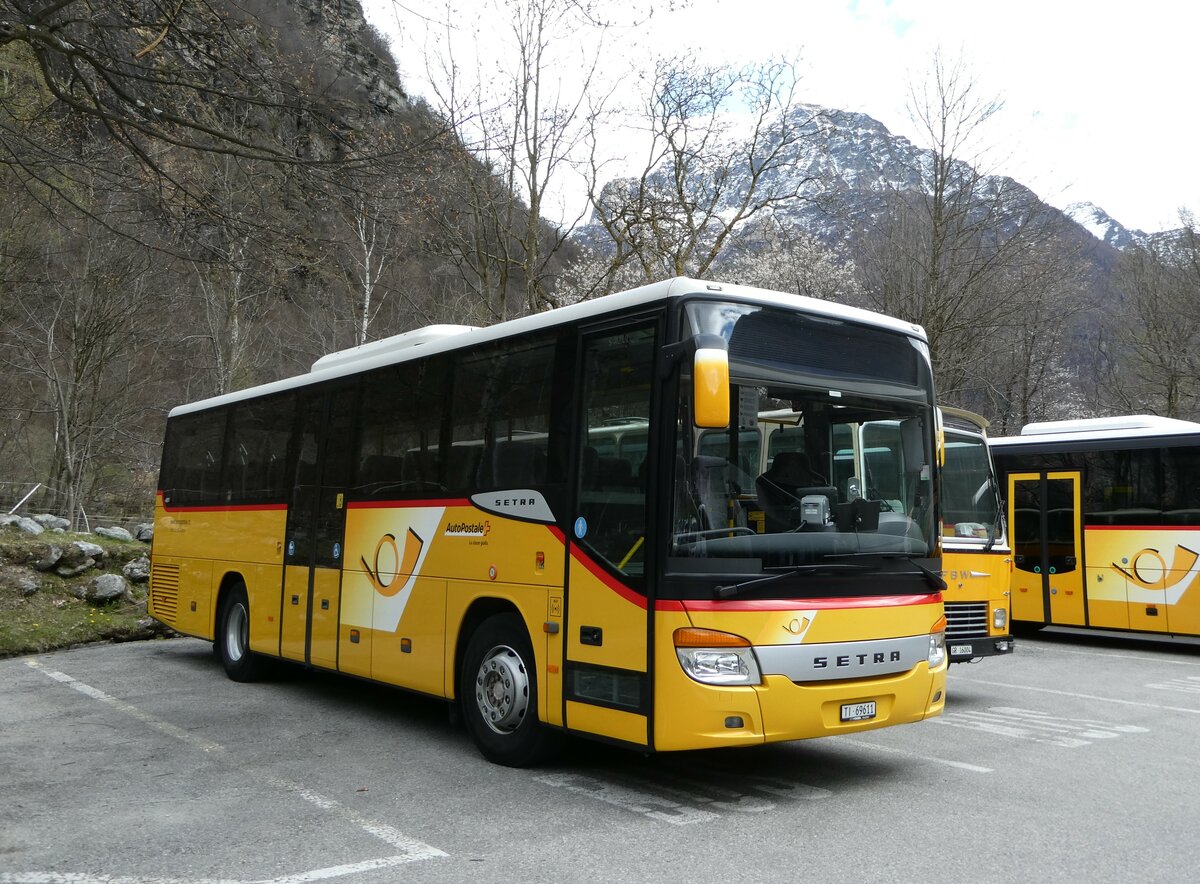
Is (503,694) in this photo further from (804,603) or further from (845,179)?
(845,179)

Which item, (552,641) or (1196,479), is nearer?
(552,641)

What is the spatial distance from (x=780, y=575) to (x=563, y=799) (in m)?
1.84

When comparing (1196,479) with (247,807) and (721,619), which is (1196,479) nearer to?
(721,619)

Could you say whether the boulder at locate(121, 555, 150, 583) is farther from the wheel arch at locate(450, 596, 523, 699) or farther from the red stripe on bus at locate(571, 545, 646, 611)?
the red stripe on bus at locate(571, 545, 646, 611)

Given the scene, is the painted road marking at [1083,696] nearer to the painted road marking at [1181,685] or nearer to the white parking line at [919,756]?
the painted road marking at [1181,685]

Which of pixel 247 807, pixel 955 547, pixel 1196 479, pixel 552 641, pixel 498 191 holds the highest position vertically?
pixel 498 191

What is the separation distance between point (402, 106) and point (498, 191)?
2.45 metres

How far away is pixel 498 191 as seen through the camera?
1864 cm

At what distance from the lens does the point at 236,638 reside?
11570mm

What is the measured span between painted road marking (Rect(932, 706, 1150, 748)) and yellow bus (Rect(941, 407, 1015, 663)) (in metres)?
0.73

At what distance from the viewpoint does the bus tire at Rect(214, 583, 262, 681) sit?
37.0ft

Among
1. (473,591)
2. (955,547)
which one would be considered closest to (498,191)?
(955,547)

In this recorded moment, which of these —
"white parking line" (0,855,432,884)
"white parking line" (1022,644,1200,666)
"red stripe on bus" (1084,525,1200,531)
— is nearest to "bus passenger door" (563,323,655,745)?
"white parking line" (0,855,432,884)

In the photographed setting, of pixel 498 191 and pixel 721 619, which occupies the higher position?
pixel 498 191
